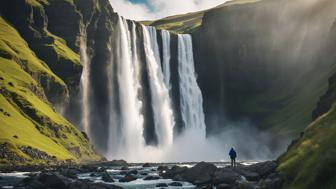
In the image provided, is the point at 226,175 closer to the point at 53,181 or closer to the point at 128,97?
the point at 53,181

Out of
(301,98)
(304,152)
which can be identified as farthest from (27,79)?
(304,152)

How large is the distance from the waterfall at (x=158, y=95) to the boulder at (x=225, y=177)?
116774mm

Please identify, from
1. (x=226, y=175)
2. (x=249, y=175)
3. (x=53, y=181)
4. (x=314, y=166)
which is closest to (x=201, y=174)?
(x=226, y=175)

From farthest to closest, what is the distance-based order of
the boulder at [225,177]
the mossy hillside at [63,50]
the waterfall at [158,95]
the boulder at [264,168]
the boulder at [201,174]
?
1. the mossy hillside at [63,50]
2. the waterfall at [158,95]
3. the boulder at [201,174]
4. the boulder at [225,177]
5. the boulder at [264,168]

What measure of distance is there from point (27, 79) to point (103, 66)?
32.1m

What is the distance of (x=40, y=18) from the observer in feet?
647

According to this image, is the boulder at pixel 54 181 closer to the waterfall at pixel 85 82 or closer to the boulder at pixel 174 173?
the boulder at pixel 174 173

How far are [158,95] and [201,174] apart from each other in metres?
120

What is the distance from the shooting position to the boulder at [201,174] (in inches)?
2692

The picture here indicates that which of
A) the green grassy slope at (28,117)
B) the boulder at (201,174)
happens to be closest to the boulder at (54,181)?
the boulder at (201,174)

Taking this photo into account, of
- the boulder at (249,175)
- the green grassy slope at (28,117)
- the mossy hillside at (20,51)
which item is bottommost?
the boulder at (249,175)

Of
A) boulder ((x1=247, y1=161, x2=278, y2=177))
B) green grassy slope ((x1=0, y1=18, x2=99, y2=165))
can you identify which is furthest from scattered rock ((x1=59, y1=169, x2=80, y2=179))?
green grassy slope ((x1=0, y1=18, x2=99, y2=165))

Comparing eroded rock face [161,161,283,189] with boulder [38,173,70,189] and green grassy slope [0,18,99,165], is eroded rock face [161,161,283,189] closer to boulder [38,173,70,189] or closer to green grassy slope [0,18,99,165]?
boulder [38,173,70,189]

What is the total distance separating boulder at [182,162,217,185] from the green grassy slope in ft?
192
